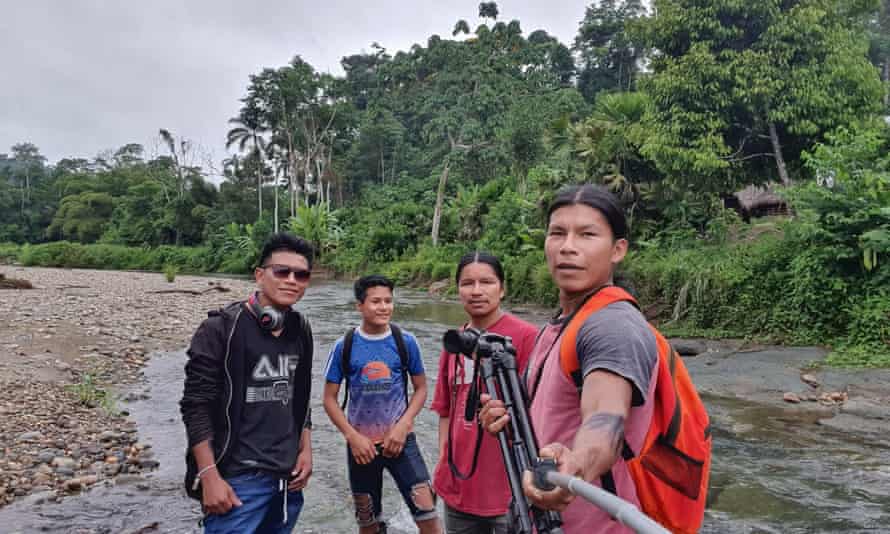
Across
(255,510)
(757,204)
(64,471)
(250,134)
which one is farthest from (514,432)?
(250,134)

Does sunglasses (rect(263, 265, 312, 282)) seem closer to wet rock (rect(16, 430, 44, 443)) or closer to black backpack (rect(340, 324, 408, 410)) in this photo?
black backpack (rect(340, 324, 408, 410))

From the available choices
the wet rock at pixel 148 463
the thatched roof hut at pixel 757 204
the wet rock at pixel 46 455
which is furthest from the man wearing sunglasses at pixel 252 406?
the thatched roof hut at pixel 757 204

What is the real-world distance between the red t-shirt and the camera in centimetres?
87

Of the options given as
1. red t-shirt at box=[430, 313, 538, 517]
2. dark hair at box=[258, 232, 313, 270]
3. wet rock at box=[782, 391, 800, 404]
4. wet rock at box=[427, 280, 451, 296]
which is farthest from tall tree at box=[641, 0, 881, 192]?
wet rock at box=[427, 280, 451, 296]

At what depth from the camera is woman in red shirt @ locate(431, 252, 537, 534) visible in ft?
9.26

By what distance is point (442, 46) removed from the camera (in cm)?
5022

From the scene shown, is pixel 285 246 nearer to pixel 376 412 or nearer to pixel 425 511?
pixel 376 412

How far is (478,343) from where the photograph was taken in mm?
1669

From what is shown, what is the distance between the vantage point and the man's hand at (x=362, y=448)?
3.39m

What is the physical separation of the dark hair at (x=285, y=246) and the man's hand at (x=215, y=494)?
3.07 feet

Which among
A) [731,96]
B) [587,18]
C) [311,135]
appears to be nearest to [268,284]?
[731,96]

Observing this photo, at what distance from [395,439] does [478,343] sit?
1.94m

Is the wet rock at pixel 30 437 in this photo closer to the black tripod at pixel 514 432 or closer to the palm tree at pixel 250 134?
the black tripod at pixel 514 432

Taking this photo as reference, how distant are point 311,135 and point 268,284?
4686 centimetres
